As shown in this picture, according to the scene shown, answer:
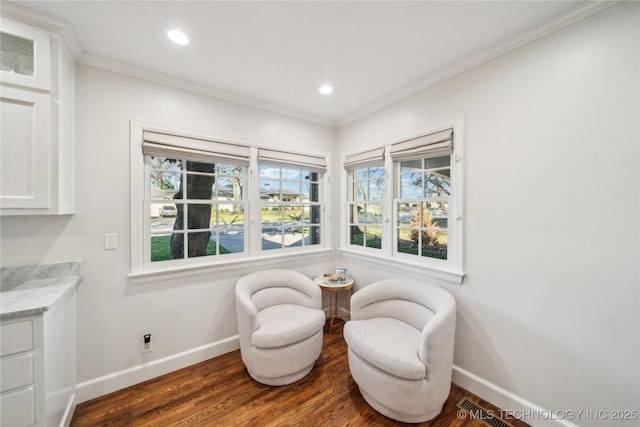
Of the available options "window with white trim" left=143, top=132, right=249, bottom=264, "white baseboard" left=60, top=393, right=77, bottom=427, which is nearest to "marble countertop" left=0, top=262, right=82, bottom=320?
"window with white trim" left=143, top=132, right=249, bottom=264

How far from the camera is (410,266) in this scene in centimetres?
238

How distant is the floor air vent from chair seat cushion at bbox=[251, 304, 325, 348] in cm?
121

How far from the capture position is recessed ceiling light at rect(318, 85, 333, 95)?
2363 mm

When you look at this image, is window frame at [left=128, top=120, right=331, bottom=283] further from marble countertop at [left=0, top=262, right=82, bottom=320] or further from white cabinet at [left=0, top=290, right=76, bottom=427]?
white cabinet at [left=0, top=290, right=76, bottom=427]

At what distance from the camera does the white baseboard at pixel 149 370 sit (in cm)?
185

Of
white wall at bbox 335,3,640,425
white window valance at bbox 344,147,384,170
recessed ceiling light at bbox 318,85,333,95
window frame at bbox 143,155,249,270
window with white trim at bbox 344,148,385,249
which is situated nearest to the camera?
white wall at bbox 335,3,640,425

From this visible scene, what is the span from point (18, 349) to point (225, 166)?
6.14 ft

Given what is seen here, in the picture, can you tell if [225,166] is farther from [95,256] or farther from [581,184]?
[581,184]

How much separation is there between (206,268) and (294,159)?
5.09 ft

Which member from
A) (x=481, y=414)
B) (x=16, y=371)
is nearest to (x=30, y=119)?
(x=16, y=371)

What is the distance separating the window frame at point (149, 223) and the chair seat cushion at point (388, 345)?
49.8 inches

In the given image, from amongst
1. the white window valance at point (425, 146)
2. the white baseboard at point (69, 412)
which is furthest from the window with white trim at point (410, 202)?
the white baseboard at point (69, 412)

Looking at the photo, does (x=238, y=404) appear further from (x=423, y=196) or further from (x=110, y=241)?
(x=423, y=196)

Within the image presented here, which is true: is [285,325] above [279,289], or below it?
below
